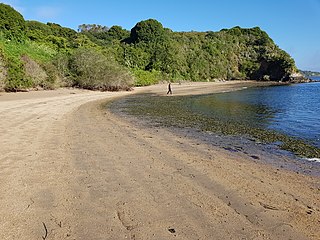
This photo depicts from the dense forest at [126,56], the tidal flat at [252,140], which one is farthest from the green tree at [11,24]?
the tidal flat at [252,140]

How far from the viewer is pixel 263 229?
4.34m

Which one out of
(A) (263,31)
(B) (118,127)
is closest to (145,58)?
(B) (118,127)

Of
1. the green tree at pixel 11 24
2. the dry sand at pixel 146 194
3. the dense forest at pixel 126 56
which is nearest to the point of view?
the dry sand at pixel 146 194

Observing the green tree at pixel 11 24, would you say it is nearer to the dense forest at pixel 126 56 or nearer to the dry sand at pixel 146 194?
the dense forest at pixel 126 56

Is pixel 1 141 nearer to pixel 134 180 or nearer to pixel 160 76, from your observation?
pixel 134 180

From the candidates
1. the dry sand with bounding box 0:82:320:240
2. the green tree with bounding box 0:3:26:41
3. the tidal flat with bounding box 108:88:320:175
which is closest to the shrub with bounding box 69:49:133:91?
the green tree with bounding box 0:3:26:41

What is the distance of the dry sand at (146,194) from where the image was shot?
4305 mm

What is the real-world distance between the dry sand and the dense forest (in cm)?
2592

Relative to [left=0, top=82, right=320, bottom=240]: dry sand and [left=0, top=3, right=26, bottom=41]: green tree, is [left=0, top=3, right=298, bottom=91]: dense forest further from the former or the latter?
Result: [left=0, top=82, right=320, bottom=240]: dry sand

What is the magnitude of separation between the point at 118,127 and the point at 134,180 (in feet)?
24.9

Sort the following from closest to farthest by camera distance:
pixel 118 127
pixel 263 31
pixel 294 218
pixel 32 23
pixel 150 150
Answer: pixel 294 218, pixel 150 150, pixel 118 127, pixel 32 23, pixel 263 31

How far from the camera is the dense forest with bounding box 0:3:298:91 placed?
1497 inches

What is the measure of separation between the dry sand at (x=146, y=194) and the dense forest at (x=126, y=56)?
85.0ft

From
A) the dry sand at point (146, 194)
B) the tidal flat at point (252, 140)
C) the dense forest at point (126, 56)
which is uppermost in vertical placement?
the dense forest at point (126, 56)
